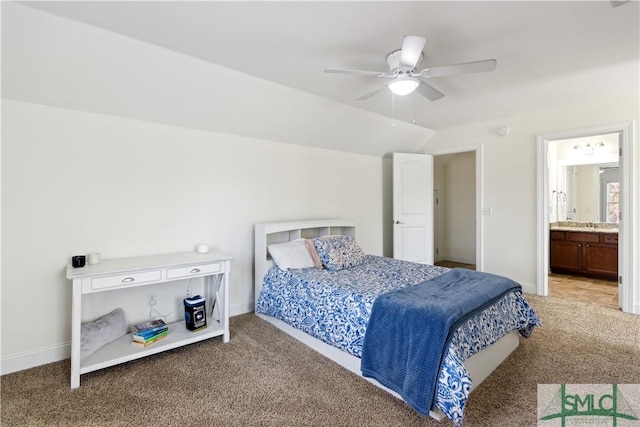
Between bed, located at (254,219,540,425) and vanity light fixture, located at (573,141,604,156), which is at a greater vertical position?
vanity light fixture, located at (573,141,604,156)

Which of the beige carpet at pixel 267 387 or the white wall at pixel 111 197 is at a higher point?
the white wall at pixel 111 197

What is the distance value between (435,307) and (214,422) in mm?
1475

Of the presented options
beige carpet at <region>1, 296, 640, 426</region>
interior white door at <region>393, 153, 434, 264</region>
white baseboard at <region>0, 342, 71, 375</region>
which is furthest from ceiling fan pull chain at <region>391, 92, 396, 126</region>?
white baseboard at <region>0, 342, 71, 375</region>

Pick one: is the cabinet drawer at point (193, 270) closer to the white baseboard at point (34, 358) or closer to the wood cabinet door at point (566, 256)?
the white baseboard at point (34, 358)

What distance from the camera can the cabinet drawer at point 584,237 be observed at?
5.00 metres

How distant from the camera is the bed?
5.70ft

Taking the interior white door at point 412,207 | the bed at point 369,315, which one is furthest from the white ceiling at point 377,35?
the interior white door at point 412,207

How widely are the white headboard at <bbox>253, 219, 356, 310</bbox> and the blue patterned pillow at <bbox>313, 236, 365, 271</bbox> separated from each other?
0.38 metres

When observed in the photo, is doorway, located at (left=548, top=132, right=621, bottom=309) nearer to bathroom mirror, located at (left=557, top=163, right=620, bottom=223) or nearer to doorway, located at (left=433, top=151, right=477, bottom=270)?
bathroom mirror, located at (left=557, top=163, right=620, bottom=223)

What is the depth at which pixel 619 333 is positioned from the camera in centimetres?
291

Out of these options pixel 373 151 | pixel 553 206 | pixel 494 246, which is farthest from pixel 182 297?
pixel 553 206

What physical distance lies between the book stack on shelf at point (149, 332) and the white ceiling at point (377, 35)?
2.25 metres

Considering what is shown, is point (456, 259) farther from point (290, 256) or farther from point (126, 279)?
point (126, 279)

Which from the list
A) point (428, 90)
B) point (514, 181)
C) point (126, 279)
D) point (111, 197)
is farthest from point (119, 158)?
point (514, 181)
